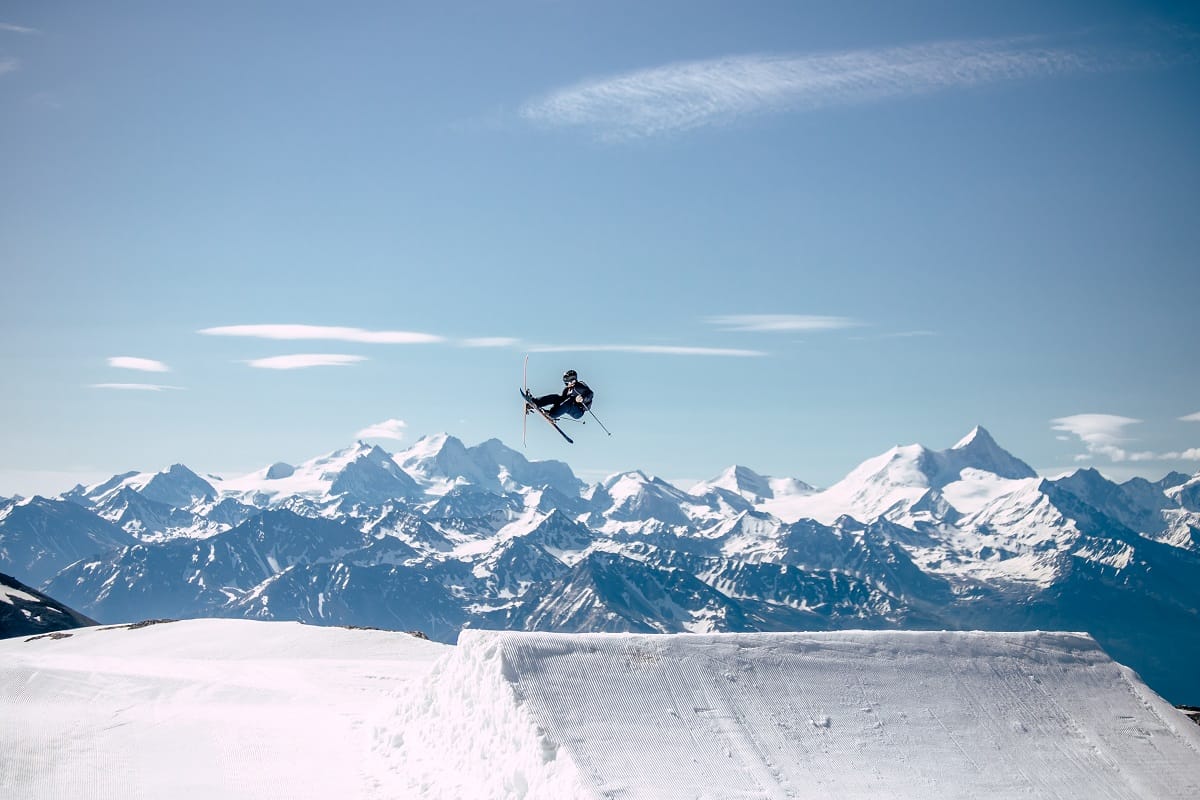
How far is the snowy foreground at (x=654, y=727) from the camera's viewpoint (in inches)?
1119

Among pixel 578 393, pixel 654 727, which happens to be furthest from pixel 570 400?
pixel 654 727

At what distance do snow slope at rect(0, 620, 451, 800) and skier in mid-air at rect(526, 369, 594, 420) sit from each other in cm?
1409

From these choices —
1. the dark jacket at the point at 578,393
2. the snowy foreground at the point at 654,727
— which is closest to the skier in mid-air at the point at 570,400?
the dark jacket at the point at 578,393

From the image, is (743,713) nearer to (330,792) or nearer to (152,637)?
(330,792)

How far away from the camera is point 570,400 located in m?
45.6

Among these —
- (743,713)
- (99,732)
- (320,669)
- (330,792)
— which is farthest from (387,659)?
(743,713)

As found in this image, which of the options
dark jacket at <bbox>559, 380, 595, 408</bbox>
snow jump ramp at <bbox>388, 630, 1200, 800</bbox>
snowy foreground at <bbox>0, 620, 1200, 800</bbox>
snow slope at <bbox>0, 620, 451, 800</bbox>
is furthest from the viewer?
dark jacket at <bbox>559, 380, 595, 408</bbox>

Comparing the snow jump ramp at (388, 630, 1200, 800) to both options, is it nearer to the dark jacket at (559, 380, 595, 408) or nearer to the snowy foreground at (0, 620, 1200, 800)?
the snowy foreground at (0, 620, 1200, 800)

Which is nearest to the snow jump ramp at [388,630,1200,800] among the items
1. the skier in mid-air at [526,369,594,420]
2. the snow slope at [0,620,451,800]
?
the snow slope at [0,620,451,800]

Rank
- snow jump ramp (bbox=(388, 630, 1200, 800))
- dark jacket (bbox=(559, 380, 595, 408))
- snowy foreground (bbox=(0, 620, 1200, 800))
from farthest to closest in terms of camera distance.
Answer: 1. dark jacket (bbox=(559, 380, 595, 408))
2. snowy foreground (bbox=(0, 620, 1200, 800))
3. snow jump ramp (bbox=(388, 630, 1200, 800))

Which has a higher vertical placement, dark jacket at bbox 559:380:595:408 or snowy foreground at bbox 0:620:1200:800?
dark jacket at bbox 559:380:595:408

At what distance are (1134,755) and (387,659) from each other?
3396 centimetres

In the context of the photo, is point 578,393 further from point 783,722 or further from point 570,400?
point 783,722

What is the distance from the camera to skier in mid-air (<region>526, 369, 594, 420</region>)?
149 feet
